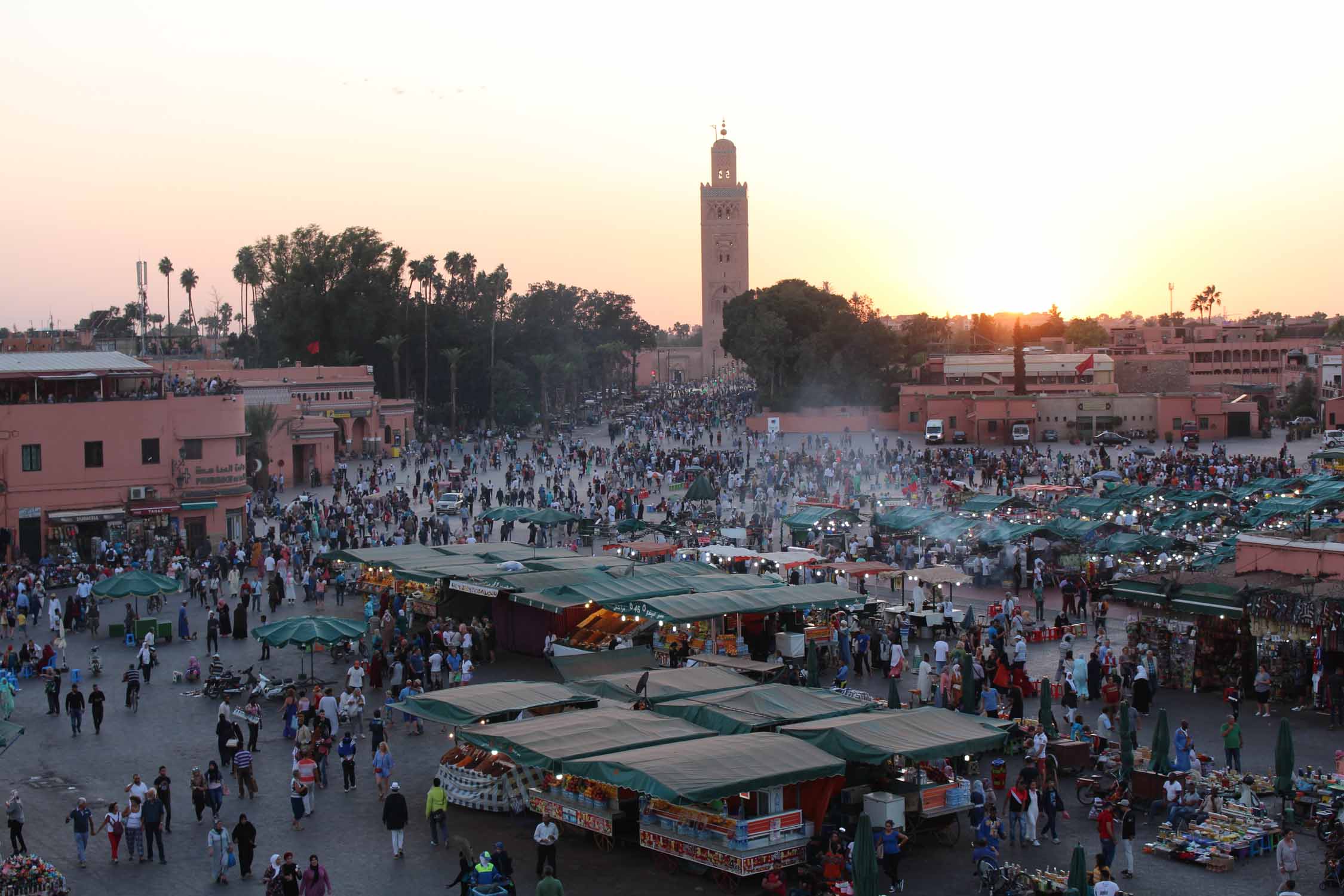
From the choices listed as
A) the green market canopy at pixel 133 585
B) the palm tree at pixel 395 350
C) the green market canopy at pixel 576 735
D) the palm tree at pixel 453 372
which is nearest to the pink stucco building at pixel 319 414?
the palm tree at pixel 453 372

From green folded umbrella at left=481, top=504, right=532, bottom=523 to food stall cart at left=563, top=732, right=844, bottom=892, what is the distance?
2103 cm

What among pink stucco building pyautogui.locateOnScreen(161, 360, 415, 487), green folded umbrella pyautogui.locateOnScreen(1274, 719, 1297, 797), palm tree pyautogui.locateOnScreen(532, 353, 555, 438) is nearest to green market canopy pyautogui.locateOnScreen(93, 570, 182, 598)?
green folded umbrella pyautogui.locateOnScreen(1274, 719, 1297, 797)

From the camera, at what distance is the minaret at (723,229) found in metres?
145

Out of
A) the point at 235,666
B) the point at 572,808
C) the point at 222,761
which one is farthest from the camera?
the point at 235,666

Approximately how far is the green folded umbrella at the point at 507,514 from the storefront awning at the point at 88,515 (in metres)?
9.51

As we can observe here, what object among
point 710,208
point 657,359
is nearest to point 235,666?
point 710,208

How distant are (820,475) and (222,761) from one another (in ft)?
104

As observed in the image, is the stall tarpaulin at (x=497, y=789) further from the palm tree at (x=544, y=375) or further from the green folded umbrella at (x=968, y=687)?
the palm tree at (x=544, y=375)

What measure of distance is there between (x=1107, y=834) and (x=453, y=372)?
6505cm

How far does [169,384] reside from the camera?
3781 centimetres

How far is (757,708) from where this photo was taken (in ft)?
50.7

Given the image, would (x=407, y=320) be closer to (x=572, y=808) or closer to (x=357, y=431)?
(x=357, y=431)

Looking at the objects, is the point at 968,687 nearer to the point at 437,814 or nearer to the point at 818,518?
the point at 437,814

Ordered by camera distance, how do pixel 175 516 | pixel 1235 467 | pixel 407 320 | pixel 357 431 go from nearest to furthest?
1. pixel 175 516
2. pixel 1235 467
3. pixel 357 431
4. pixel 407 320
